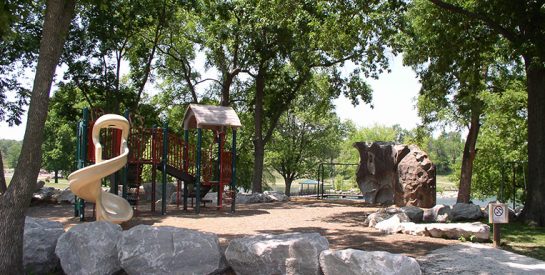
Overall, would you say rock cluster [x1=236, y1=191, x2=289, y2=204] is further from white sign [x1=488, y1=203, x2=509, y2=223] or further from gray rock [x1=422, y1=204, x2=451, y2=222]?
white sign [x1=488, y1=203, x2=509, y2=223]

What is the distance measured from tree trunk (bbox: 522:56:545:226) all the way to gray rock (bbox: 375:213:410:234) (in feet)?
10.6

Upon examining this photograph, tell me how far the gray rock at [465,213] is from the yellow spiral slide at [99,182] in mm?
7944

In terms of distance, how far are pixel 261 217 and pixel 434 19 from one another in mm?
7379

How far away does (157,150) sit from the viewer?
13.2 meters

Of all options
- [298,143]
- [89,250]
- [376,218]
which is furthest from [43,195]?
[298,143]

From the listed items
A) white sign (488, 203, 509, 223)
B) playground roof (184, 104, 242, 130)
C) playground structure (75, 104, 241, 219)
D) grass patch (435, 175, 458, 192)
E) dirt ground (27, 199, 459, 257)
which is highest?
playground roof (184, 104, 242, 130)

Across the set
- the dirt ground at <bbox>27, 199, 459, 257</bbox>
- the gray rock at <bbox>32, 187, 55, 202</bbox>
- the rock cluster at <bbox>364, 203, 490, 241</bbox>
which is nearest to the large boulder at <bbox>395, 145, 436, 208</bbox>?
the dirt ground at <bbox>27, 199, 459, 257</bbox>

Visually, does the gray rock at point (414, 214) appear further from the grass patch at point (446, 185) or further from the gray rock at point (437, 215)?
the grass patch at point (446, 185)

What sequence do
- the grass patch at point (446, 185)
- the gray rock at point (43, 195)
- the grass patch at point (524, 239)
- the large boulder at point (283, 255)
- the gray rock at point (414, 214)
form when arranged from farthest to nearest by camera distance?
the grass patch at point (446, 185)
the gray rock at point (43, 195)
the gray rock at point (414, 214)
the grass patch at point (524, 239)
the large boulder at point (283, 255)

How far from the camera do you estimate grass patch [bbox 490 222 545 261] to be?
27.0 feet

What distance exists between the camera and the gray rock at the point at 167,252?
6715 millimetres

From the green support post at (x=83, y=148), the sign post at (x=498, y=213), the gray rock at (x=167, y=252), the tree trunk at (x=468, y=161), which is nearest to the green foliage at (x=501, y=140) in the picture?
the tree trunk at (x=468, y=161)

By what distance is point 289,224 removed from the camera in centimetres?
1152

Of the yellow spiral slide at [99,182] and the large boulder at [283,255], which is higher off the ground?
the yellow spiral slide at [99,182]
